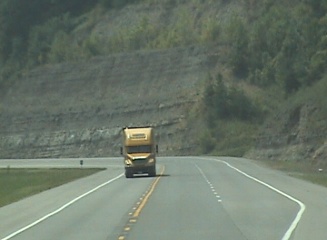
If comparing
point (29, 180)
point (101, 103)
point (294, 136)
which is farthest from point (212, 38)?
point (29, 180)

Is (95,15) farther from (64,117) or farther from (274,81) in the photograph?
(274,81)

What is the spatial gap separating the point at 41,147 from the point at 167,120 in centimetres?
1586

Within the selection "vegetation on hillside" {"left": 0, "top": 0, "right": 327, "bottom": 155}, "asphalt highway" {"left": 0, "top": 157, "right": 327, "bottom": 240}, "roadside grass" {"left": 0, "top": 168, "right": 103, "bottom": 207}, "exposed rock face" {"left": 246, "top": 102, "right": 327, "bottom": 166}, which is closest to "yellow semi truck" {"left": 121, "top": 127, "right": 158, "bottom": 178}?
"roadside grass" {"left": 0, "top": 168, "right": 103, "bottom": 207}

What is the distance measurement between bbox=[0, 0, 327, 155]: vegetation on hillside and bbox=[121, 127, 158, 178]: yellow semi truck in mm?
36329

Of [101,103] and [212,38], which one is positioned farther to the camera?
[212,38]

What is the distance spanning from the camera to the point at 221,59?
104000 millimetres

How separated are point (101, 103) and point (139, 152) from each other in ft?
162

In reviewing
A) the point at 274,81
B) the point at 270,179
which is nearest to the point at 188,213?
the point at 270,179

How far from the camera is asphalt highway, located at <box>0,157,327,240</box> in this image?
2114cm

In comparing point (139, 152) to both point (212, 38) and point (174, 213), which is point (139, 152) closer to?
point (174, 213)

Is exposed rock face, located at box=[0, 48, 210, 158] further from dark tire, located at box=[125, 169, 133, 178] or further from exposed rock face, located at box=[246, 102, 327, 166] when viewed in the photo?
dark tire, located at box=[125, 169, 133, 178]

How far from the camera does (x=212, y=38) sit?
105688 millimetres

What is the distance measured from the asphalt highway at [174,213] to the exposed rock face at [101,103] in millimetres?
56232

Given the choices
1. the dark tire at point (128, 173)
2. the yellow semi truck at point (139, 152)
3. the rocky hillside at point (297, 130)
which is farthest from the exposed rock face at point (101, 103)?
the dark tire at point (128, 173)
